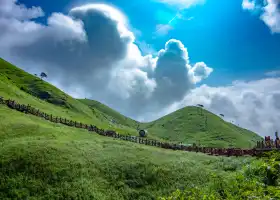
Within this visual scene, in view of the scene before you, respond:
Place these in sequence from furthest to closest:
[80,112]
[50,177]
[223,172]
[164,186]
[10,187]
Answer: [80,112] < [223,172] < [164,186] < [50,177] < [10,187]

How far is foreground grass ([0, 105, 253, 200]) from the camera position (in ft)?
116

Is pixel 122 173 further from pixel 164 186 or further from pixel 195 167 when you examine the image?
pixel 195 167

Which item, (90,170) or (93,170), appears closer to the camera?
(90,170)

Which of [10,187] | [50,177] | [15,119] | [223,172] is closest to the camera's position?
[10,187]

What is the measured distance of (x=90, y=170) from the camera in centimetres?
4078

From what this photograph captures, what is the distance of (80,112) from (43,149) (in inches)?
5569

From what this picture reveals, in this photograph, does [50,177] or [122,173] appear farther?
[122,173]

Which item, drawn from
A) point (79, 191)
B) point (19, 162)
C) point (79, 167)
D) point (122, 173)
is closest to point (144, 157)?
point (122, 173)

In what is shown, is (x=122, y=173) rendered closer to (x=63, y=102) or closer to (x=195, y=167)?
(x=195, y=167)

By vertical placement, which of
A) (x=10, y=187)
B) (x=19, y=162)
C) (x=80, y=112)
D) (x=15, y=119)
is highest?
(x=80, y=112)

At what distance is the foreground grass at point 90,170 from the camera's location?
3538 centimetres

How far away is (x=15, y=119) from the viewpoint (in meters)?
61.9

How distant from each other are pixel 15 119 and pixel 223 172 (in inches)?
1765

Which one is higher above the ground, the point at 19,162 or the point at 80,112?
the point at 80,112
